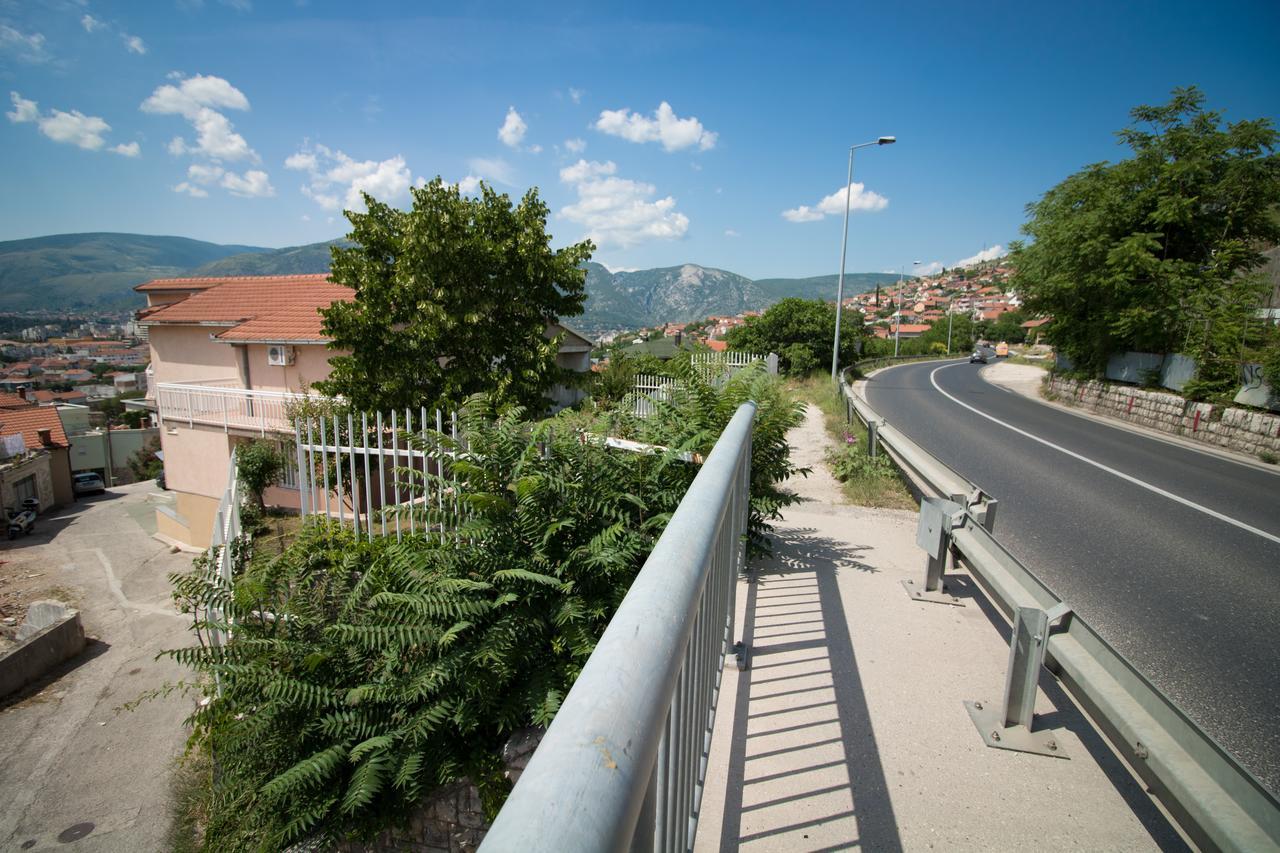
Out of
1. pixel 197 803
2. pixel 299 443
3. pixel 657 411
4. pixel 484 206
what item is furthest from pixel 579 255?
pixel 197 803

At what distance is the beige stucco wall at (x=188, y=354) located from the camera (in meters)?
23.0

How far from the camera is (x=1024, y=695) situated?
2.57 m

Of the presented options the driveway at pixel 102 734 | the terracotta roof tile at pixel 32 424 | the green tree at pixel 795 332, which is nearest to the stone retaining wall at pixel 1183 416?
the green tree at pixel 795 332

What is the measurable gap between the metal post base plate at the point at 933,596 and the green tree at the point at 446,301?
1006 centimetres

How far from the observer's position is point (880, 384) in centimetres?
2591

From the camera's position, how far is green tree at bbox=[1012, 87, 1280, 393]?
49.1ft

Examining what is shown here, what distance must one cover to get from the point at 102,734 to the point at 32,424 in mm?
39735

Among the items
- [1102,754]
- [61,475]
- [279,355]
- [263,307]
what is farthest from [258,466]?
[61,475]

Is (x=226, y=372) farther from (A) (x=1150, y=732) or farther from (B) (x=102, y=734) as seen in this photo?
(A) (x=1150, y=732)

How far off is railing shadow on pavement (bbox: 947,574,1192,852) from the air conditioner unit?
855 inches

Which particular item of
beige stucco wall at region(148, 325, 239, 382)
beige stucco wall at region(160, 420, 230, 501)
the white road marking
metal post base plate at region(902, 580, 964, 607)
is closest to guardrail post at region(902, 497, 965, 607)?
metal post base plate at region(902, 580, 964, 607)

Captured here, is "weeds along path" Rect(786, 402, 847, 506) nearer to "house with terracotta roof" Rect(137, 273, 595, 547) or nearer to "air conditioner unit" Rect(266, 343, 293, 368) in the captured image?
"house with terracotta roof" Rect(137, 273, 595, 547)

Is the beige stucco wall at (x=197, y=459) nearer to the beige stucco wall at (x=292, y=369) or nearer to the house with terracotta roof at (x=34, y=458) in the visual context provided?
the beige stucco wall at (x=292, y=369)

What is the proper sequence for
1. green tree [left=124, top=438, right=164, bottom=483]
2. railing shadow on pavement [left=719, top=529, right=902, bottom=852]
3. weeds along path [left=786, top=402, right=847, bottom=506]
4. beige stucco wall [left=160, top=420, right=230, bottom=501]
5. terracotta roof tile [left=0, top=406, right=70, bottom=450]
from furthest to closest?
green tree [left=124, top=438, right=164, bottom=483]
terracotta roof tile [left=0, top=406, right=70, bottom=450]
beige stucco wall [left=160, top=420, right=230, bottom=501]
weeds along path [left=786, top=402, right=847, bottom=506]
railing shadow on pavement [left=719, top=529, right=902, bottom=852]
